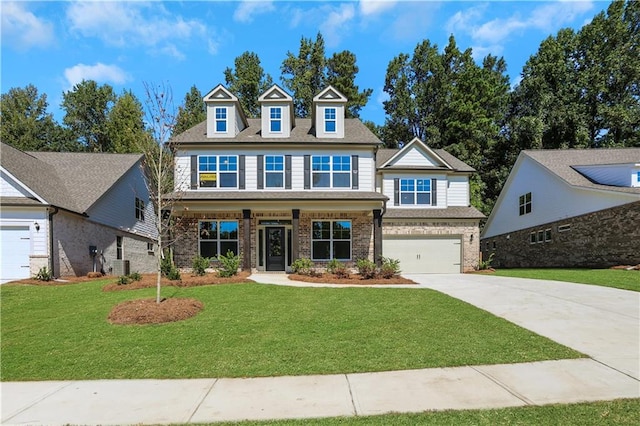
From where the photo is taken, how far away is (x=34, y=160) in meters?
18.0

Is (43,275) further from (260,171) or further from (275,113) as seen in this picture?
(275,113)

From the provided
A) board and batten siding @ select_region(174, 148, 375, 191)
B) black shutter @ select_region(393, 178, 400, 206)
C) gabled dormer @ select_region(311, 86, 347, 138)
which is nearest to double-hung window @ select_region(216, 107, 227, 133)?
board and batten siding @ select_region(174, 148, 375, 191)

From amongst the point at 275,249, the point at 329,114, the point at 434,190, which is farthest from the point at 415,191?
the point at 275,249

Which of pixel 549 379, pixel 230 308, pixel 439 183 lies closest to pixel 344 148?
pixel 439 183

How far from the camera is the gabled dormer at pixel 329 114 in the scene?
59.9ft

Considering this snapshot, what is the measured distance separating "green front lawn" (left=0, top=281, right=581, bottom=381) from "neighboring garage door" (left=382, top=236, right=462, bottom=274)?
9618 mm

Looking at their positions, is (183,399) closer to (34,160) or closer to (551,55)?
(34,160)

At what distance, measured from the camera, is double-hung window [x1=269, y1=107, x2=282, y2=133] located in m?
18.4

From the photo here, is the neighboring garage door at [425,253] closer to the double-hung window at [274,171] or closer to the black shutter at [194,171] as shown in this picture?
the double-hung window at [274,171]

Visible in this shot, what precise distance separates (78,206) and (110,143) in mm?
27241

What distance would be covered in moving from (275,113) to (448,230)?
11071mm

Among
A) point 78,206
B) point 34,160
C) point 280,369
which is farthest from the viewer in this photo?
point 34,160

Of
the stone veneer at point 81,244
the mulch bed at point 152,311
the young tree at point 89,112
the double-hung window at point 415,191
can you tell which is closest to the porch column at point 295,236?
the double-hung window at point 415,191

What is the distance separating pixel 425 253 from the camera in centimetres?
1991
